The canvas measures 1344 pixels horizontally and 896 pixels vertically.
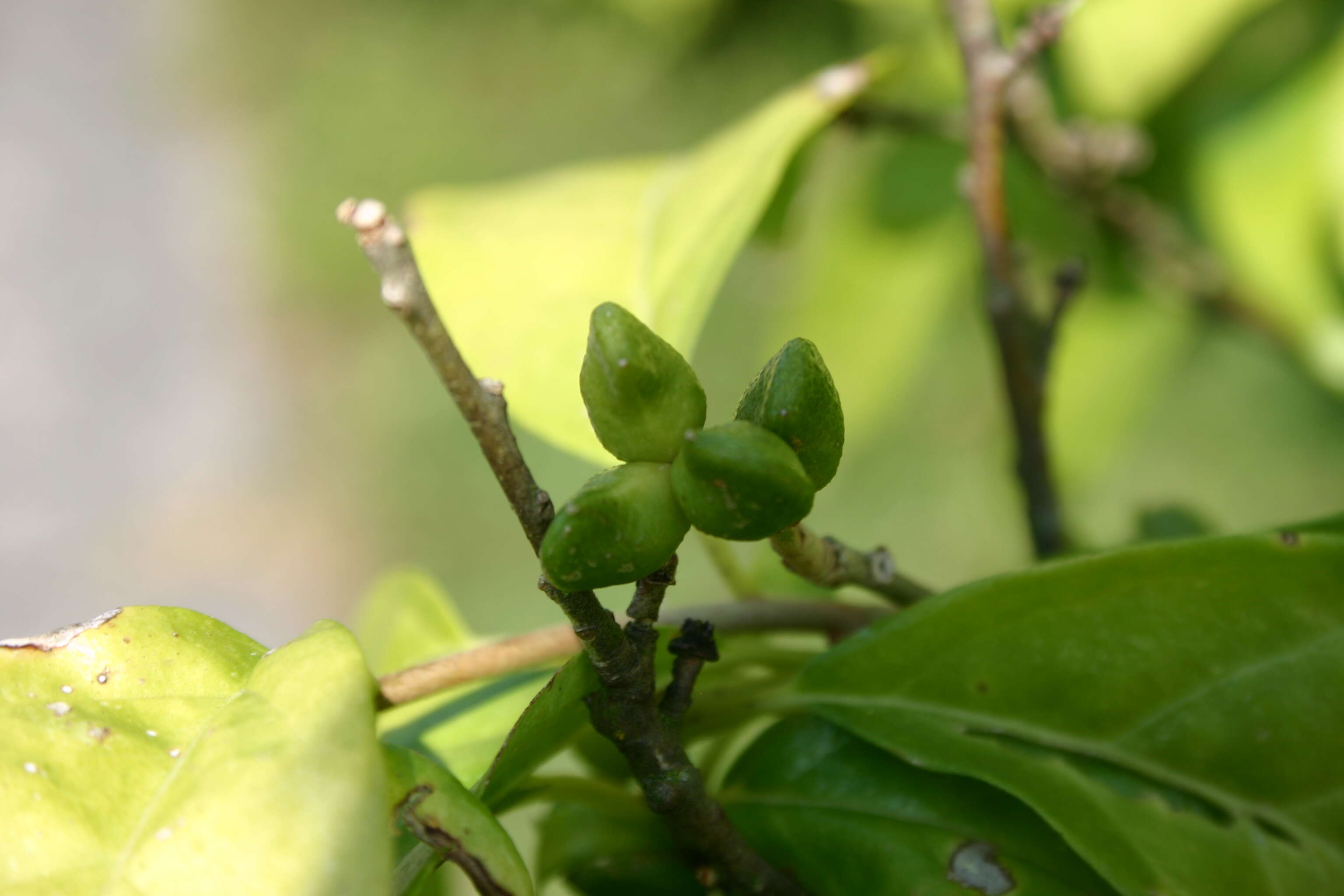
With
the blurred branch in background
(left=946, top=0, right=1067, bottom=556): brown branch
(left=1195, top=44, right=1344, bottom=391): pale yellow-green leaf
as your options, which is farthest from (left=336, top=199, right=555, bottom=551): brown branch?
(left=1195, top=44, right=1344, bottom=391): pale yellow-green leaf

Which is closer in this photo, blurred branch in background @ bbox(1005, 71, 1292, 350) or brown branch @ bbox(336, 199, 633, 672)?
brown branch @ bbox(336, 199, 633, 672)

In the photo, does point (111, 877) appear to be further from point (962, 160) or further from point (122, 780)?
point (962, 160)

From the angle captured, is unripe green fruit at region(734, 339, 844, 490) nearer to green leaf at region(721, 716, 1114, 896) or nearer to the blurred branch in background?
green leaf at region(721, 716, 1114, 896)

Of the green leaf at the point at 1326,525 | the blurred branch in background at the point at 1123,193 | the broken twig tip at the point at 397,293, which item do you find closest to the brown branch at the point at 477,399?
the broken twig tip at the point at 397,293

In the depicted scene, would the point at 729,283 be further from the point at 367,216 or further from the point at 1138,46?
the point at 367,216

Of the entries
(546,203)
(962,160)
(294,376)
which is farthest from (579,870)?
(294,376)

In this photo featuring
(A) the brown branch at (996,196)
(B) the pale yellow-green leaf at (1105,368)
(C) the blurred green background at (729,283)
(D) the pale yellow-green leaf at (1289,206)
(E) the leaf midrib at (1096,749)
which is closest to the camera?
(E) the leaf midrib at (1096,749)

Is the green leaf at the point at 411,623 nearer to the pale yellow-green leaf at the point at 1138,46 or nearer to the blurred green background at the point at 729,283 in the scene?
the blurred green background at the point at 729,283
